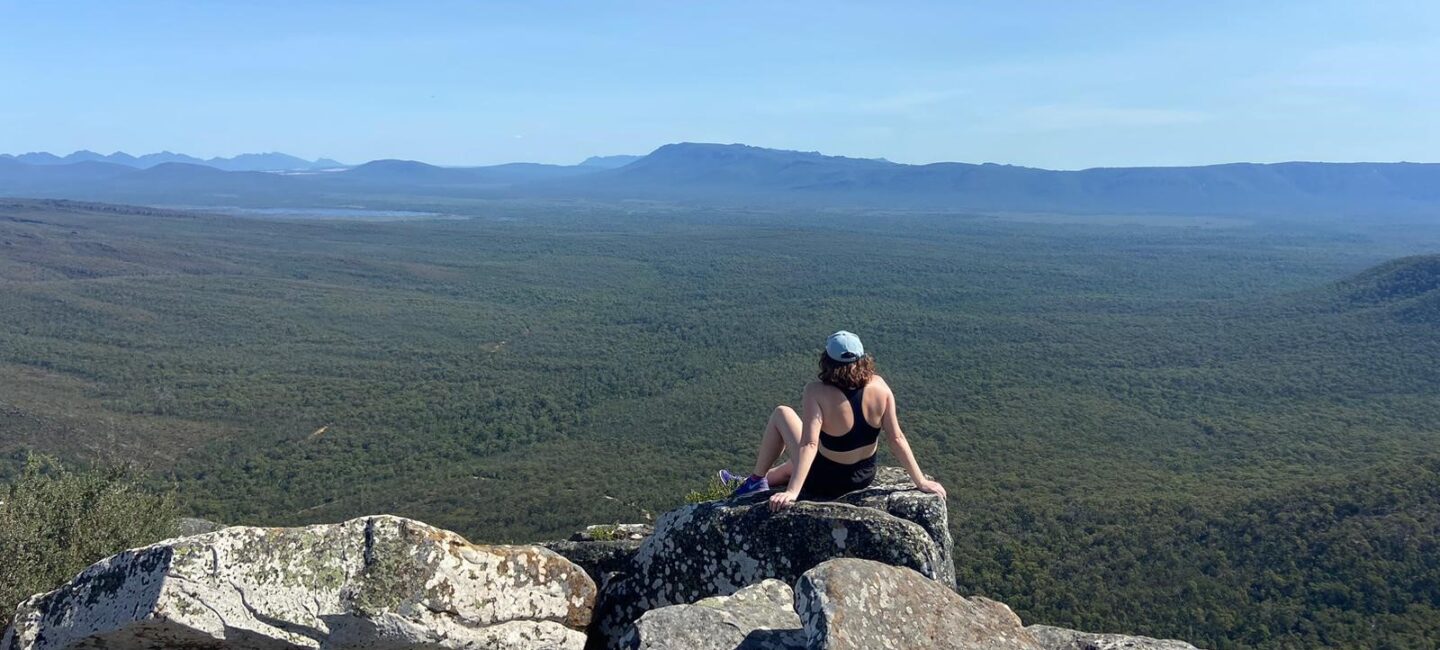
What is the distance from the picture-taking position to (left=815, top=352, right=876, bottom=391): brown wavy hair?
7074 millimetres

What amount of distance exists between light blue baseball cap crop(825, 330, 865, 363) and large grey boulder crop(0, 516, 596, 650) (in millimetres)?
2931

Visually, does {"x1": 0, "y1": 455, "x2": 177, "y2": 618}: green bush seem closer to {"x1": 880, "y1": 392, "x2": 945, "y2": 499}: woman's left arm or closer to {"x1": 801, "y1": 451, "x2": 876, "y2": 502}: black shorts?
{"x1": 801, "y1": 451, "x2": 876, "y2": 502}: black shorts

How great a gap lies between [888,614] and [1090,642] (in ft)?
7.03

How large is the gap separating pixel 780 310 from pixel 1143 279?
2176 inches

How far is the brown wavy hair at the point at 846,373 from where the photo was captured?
7.07 m

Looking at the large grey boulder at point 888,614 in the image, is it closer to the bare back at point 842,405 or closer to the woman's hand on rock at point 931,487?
the woman's hand on rock at point 931,487

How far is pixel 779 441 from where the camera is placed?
738cm

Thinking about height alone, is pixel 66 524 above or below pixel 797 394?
above

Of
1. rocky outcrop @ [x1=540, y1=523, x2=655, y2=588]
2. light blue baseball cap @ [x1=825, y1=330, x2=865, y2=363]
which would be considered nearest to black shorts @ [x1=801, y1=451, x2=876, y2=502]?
light blue baseball cap @ [x1=825, y1=330, x2=865, y2=363]

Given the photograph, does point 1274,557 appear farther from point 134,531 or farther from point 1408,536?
point 134,531

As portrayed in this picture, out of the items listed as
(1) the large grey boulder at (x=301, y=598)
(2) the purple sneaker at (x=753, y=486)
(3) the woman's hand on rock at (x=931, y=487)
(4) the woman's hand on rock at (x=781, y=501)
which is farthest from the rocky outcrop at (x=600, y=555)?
(3) the woman's hand on rock at (x=931, y=487)

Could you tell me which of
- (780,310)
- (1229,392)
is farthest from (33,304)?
(1229,392)

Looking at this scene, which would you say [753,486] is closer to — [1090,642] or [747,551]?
[747,551]

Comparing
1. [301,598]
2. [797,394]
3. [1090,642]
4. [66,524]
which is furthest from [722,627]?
[797,394]
